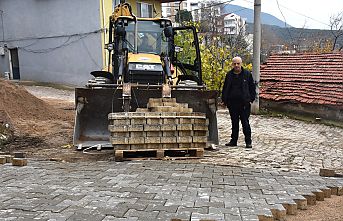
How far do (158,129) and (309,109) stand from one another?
8.42m

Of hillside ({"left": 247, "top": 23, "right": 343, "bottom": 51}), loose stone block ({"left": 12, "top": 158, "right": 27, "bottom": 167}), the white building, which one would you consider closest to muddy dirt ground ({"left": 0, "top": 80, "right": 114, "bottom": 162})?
loose stone block ({"left": 12, "top": 158, "right": 27, "bottom": 167})

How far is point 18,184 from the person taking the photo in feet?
17.0

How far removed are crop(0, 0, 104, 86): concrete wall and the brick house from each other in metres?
9.02

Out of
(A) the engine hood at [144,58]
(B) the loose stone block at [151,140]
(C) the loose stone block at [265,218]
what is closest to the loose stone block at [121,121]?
(B) the loose stone block at [151,140]

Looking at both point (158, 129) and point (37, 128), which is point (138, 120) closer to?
point (158, 129)

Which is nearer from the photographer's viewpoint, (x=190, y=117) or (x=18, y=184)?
(x=18, y=184)

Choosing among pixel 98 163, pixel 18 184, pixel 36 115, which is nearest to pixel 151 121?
pixel 98 163

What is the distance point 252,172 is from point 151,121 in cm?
183

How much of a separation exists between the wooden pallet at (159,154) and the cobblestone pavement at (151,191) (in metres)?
0.25

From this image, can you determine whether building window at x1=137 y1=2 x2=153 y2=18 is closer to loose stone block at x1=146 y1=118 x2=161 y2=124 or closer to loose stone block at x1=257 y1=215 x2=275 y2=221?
loose stone block at x1=146 y1=118 x2=161 y2=124

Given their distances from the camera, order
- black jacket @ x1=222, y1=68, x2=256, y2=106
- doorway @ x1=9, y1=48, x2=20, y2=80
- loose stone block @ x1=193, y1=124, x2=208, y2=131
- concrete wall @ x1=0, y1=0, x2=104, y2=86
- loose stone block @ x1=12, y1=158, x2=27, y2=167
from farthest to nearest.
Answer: doorway @ x1=9, y1=48, x2=20, y2=80
concrete wall @ x1=0, y1=0, x2=104, y2=86
black jacket @ x1=222, y1=68, x2=256, y2=106
loose stone block @ x1=193, y1=124, x2=208, y2=131
loose stone block @ x1=12, y1=158, x2=27, y2=167

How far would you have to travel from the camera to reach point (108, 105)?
27.3 ft

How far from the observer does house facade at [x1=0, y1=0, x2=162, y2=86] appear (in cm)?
2098

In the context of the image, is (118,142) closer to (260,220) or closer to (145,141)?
(145,141)
